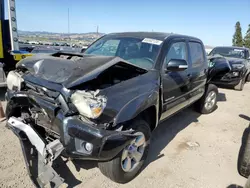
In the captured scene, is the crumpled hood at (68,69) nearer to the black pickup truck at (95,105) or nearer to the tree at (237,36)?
the black pickup truck at (95,105)

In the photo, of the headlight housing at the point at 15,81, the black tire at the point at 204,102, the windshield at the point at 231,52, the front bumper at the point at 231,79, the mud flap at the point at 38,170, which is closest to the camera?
the mud flap at the point at 38,170

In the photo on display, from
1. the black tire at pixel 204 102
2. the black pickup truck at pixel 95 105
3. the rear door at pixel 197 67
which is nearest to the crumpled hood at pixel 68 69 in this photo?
the black pickup truck at pixel 95 105

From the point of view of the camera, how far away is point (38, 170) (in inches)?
96.0

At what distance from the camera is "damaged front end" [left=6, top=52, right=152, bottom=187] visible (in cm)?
205

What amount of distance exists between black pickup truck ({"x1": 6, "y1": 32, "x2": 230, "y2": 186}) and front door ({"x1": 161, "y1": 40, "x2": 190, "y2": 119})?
0.05ft

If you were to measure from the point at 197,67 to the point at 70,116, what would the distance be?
3.12 meters

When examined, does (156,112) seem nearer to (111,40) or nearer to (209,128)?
(111,40)

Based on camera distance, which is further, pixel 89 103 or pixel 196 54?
pixel 196 54

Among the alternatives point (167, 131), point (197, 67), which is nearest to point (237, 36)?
point (197, 67)

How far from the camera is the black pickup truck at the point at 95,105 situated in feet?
6.82

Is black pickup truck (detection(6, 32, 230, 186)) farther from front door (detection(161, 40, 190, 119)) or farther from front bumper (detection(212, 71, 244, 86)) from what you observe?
front bumper (detection(212, 71, 244, 86))

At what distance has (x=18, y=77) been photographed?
2775mm

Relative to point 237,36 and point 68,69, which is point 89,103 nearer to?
point 68,69

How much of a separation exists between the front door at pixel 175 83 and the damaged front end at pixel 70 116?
0.82 metres
